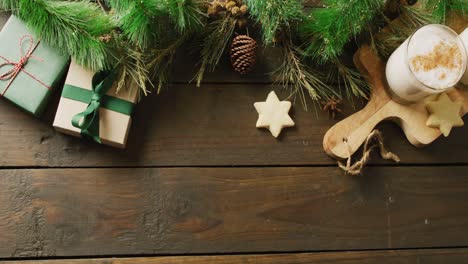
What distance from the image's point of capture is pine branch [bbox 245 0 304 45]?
87 cm

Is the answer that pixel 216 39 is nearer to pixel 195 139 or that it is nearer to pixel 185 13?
pixel 185 13

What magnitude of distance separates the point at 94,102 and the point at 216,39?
0.89 ft

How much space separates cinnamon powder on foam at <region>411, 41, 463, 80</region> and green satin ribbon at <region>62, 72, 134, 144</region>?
550 millimetres

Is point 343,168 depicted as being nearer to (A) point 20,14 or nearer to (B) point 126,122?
(B) point 126,122

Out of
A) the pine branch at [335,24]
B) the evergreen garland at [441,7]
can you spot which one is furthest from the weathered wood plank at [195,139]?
the evergreen garland at [441,7]

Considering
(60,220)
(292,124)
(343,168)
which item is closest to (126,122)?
(60,220)

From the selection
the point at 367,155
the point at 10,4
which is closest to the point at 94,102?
the point at 10,4

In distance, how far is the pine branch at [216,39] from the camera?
0.93 meters

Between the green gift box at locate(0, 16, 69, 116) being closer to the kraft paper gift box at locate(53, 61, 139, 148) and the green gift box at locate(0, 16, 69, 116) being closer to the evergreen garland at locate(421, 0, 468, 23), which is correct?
the kraft paper gift box at locate(53, 61, 139, 148)

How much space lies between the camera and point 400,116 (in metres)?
0.95

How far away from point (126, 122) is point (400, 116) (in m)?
0.55

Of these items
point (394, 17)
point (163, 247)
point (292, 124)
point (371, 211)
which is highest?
point (394, 17)

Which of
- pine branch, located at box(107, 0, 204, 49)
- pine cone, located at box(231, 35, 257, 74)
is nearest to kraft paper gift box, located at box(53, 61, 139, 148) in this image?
pine branch, located at box(107, 0, 204, 49)

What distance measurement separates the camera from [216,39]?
3.08 feet
